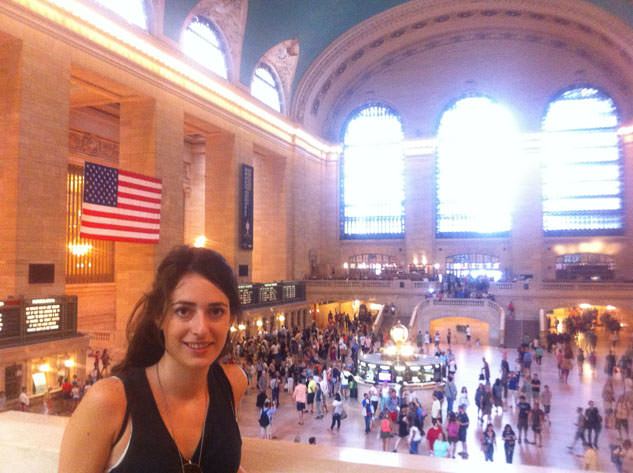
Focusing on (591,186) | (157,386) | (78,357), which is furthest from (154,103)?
A: (591,186)

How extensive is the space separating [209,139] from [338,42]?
35.4 feet

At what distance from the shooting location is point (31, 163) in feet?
43.8

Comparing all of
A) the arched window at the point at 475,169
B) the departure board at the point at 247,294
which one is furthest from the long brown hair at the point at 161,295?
the arched window at the point at 475,169

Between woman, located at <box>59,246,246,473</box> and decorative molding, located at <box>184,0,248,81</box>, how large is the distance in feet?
70.8

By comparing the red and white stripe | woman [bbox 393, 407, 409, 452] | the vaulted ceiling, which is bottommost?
woman [bbox 393, 407, 409, 452]

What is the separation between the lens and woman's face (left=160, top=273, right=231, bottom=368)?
4.70ft

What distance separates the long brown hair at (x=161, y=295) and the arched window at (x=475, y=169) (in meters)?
32.4


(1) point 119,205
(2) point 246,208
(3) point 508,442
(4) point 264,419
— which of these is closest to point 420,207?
(2) point 246,208

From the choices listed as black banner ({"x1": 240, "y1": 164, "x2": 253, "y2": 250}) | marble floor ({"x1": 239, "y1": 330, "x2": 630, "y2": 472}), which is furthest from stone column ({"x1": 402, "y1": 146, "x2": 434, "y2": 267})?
marble floor ({"x1": 239, "y1": 330, "x2": 630, "y2": 472})

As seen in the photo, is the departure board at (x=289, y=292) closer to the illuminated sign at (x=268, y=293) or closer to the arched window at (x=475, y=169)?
the illuminated sign at (x=268, y=293)

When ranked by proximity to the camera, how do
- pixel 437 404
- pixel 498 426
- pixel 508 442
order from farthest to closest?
pixel 498 426 < pixel 437 404 < pixel 508 442

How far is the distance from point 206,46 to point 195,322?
73.2 feet

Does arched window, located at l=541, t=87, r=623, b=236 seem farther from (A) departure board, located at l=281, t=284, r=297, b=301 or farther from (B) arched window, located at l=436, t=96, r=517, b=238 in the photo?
(A) departure board, located at l=281, t=284, r=297, b=301

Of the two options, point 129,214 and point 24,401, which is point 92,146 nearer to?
point 129,214
